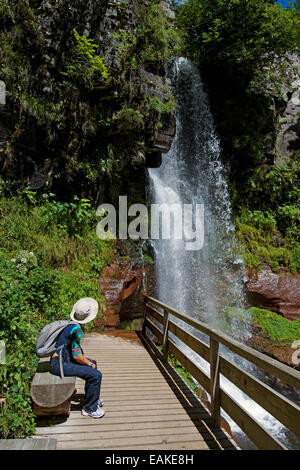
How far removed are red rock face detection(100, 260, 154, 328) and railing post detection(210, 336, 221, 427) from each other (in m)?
5.24

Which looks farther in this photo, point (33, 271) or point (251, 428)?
point (33, 271)

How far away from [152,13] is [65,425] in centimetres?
1228

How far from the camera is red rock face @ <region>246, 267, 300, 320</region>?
11.0 m

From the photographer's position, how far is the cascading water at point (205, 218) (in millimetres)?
11031

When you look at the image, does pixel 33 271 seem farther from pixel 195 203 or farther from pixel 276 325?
pixel 195 203

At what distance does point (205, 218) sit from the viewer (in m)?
13.4

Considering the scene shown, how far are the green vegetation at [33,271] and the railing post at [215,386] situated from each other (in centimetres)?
202

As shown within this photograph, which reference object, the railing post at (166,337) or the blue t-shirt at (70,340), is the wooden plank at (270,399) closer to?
the blue t-shirt at (70,340)

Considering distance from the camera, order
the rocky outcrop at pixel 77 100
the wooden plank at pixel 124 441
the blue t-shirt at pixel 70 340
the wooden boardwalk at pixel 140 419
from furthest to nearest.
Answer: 1. the rocky outcrop at pixel 77 100
2. the blue t-shirt at pixel 70 340
3. the wooden boardwalk at pixel 140 419
4. the wooden plank at pixel 124 441

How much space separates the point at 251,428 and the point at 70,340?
212cm

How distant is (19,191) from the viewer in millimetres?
8617

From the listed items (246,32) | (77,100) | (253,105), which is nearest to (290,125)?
(253,105)

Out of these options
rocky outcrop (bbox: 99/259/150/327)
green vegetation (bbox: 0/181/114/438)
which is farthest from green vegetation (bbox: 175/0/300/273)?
green vegetation (bbox: 0/181/114/438)

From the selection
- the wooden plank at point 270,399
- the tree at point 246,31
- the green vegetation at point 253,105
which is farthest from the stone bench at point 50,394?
the tree at point 246,31
